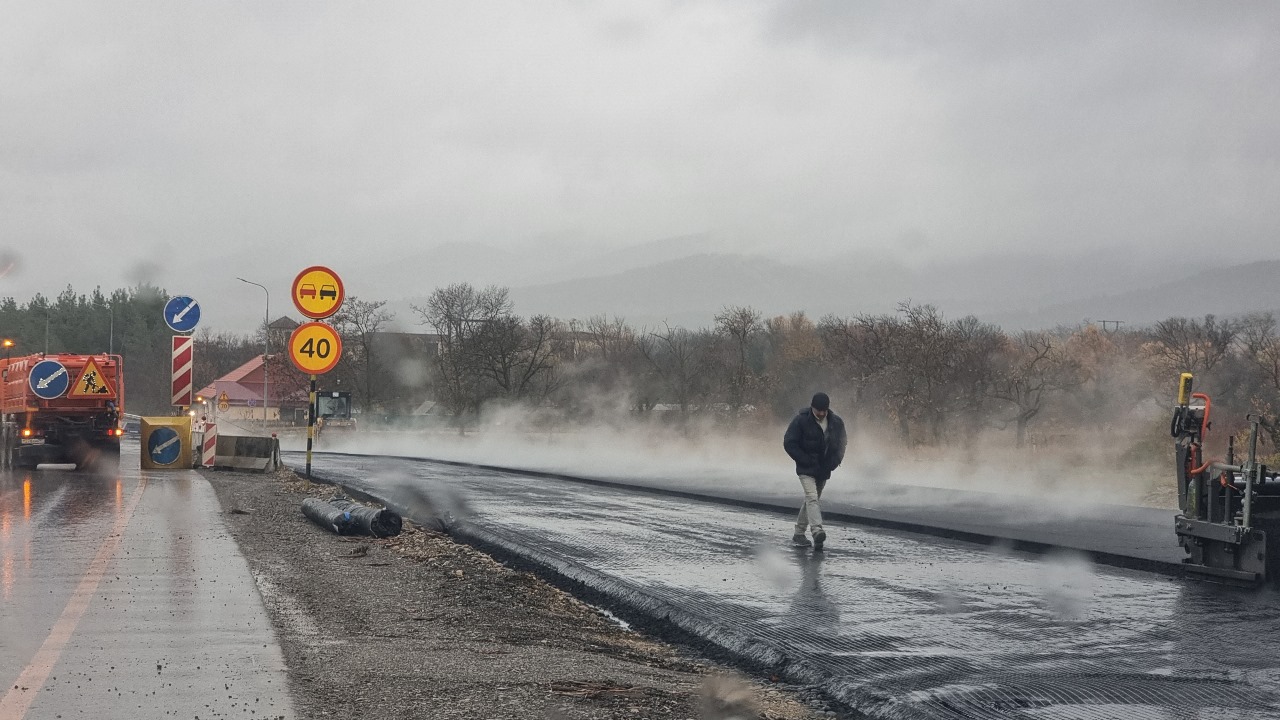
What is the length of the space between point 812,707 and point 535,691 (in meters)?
1.50

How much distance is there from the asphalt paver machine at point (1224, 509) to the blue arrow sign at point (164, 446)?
2193 centimetres

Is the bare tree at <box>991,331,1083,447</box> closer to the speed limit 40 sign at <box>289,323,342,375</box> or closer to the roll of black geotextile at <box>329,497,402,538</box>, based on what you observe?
the speed limit 40 sign at <box>289,323,342,375</box>

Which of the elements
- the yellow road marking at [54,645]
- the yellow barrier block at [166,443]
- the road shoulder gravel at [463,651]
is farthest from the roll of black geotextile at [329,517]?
the yellow barrier block at [166,443]

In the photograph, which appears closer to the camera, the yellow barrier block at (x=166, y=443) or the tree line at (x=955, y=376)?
the yellow barrier block at (x=166, y=443)

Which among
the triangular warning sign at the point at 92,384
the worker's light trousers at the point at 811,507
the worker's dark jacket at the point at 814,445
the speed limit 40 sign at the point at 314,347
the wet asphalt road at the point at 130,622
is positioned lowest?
the wet asphalt road at the point at 130,622

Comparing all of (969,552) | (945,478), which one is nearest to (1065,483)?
(945,478)

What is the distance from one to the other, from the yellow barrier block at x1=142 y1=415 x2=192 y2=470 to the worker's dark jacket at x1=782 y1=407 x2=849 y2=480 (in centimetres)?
1756

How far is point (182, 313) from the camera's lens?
2497 cm

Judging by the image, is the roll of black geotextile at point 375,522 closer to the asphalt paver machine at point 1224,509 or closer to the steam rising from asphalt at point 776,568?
the steam rising from asphalt at point 776,568

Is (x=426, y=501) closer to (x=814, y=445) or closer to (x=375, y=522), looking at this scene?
(x=375, y=522)

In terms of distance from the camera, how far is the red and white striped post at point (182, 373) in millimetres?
25562

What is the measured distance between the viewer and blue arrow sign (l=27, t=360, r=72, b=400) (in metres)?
27.5

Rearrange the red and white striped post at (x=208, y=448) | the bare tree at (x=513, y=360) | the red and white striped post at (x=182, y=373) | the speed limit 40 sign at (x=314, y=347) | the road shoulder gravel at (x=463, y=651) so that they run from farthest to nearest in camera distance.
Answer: the bare tree at (x=513, y=360) → the red and white striped post at (x=208, y=448) → the red and white striped post at (x=182, y=373) → the speed limit 40 sign at (x=314, y=347) → the road shoulder gravel at (x=463, y=651)


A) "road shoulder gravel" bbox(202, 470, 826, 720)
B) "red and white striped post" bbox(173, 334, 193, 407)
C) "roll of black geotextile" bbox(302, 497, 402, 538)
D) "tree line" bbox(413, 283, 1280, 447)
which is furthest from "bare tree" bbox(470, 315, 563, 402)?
"road shoulder gravel" bbox(202, 470, 826, 720)
